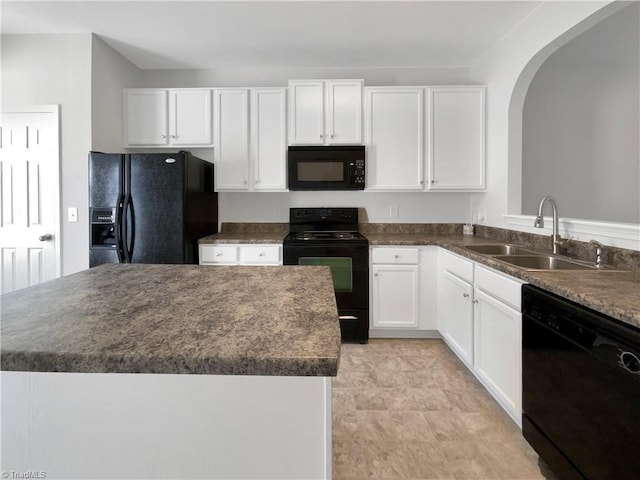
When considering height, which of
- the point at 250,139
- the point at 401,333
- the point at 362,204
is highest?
the point at 250,139

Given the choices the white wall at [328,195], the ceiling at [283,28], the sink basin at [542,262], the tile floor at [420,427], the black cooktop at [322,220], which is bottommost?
the tile floor at [420,427]

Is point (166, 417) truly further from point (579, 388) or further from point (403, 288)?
point (403, 288)

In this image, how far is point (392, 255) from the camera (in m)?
3.03

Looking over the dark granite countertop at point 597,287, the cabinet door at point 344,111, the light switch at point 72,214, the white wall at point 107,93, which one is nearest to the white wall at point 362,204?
the cabinet door at point 344,111

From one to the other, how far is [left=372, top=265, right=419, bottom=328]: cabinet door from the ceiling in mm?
1937

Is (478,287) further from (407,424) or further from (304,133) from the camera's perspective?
(304,133)

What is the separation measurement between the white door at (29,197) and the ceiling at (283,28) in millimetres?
784

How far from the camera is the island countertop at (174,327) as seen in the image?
2.13ft

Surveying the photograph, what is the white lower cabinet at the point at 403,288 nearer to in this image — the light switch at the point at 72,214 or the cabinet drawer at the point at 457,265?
the cabinet drawer at the point at 457,265

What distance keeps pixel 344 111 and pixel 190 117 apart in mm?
1446

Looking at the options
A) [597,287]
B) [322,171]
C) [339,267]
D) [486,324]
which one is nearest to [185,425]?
[597,287]

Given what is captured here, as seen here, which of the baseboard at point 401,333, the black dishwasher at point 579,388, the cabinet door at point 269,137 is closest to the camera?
the black dishwasher at point 579,388

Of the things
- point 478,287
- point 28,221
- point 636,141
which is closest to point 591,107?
point 636,141

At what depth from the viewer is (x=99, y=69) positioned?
2996 millimetres
